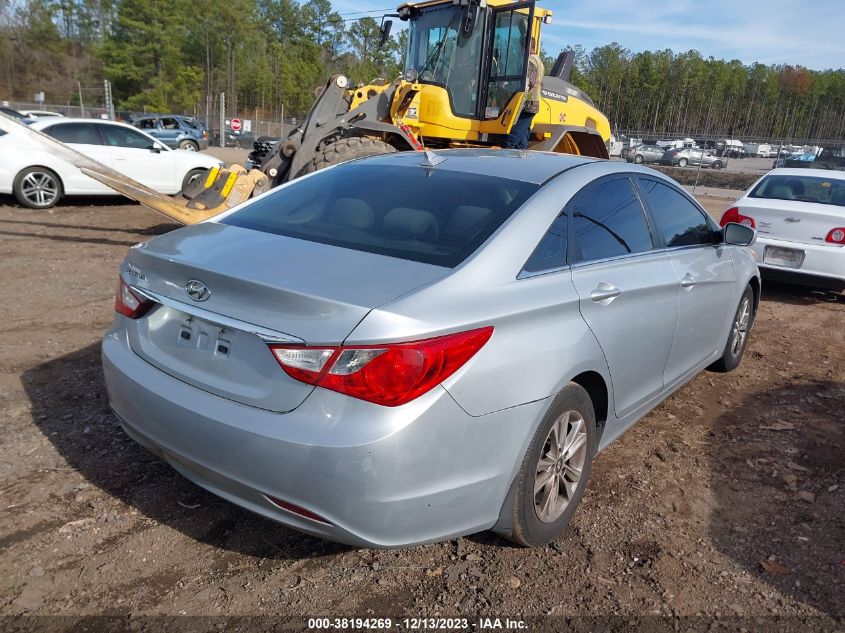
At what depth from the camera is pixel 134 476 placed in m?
3.28

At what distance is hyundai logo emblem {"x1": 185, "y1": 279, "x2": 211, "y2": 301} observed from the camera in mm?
2492

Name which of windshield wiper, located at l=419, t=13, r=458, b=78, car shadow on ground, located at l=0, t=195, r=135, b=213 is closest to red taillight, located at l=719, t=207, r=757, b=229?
windshield wiper, located at l=419, t=13, r=458, b=78

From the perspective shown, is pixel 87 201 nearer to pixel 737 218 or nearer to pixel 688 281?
pixel 737 218

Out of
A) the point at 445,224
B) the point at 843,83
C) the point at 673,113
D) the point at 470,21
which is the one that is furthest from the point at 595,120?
the point at 843,83

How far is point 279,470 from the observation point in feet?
7.43

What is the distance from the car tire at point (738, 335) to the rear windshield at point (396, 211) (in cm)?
286

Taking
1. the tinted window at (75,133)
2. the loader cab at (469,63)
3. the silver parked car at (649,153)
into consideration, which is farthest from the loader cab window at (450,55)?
the silver parked car at (649,153)

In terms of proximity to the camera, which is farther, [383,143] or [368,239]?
[383,143]

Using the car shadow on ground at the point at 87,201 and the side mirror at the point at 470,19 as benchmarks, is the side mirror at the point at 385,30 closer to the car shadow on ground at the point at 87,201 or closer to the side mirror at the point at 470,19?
the side mirror at the point at 470,19

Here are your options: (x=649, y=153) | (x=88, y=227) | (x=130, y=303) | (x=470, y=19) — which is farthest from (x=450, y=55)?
(x=649, y=153)

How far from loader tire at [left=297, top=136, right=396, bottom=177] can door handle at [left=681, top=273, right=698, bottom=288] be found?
523 centimetres

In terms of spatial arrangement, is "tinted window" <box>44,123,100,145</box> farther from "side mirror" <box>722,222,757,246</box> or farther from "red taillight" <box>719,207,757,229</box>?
"side mirror" <box>722,222,757,246</box>

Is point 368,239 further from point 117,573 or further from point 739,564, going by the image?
point 739,564

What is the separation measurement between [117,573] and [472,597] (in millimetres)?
1381
